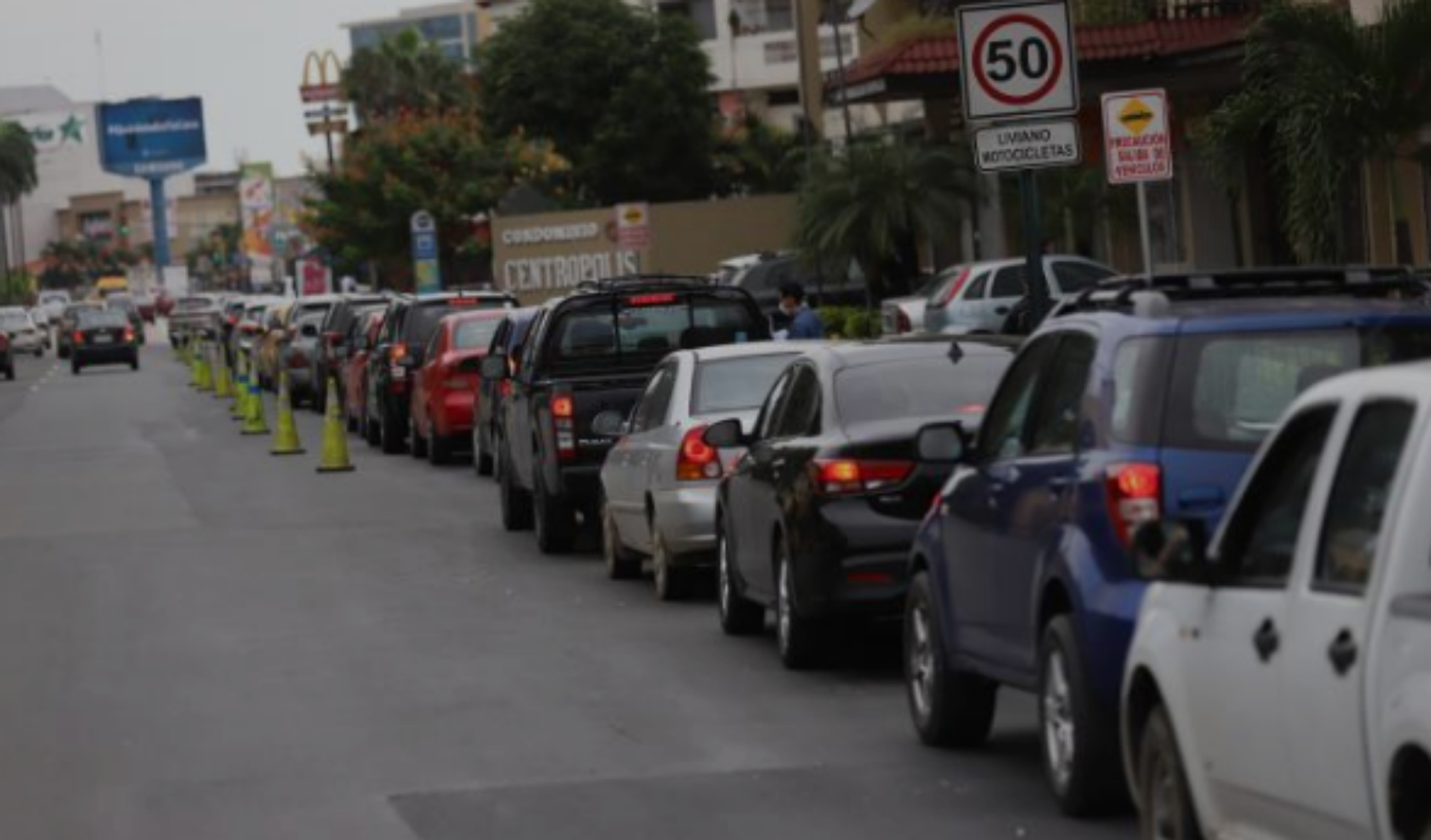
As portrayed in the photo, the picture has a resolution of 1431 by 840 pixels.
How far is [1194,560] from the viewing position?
746 cm

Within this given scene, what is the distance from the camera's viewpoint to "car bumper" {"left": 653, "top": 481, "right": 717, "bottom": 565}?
1692 cm

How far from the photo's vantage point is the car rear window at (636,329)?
2191 centimetres

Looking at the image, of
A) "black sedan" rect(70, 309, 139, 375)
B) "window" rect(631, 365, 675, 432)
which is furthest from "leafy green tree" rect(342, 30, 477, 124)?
"window" rect(631, 365, 675, 432)

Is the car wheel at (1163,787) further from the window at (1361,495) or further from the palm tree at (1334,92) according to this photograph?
the palm tree at (1334,92)

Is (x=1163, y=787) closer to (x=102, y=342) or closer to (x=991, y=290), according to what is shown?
(x=991, y=290)

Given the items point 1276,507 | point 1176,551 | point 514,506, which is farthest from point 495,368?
point 1276,507

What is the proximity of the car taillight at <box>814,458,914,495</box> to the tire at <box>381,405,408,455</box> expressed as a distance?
71.5 ft

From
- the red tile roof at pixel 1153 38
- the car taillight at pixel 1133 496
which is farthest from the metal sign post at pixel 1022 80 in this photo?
the red tile roof at pixel 1153 38

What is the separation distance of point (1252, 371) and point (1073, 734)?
128cm

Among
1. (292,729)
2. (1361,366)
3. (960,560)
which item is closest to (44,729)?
(292,729)

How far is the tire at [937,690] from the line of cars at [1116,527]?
17mm

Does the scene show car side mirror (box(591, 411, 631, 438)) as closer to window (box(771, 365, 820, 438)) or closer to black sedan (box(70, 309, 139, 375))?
window (box(771, 365, 820, 438))

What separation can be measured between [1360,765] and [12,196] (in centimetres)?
17696

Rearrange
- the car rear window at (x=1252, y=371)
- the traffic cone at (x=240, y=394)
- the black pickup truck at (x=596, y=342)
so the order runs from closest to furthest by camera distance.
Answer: the car rear window at (x=1252, y=371)
the black pickup truck at (x=596, y=342)
the traffic cone at (x=240, y=394)
